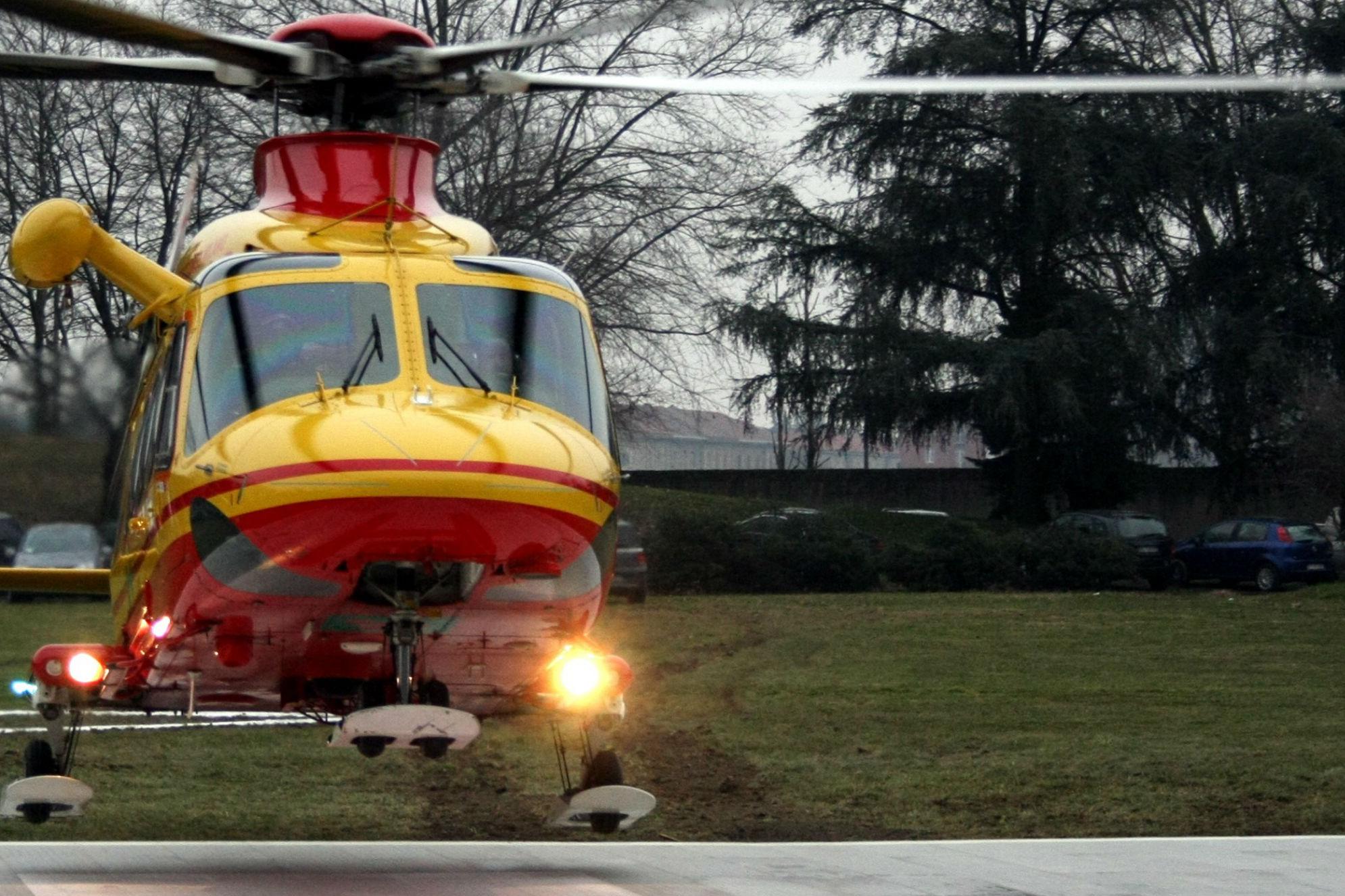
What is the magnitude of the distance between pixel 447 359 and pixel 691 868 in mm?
2719

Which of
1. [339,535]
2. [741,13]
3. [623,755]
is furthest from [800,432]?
[339,535]

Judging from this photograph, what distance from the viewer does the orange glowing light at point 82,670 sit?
28.6 ft

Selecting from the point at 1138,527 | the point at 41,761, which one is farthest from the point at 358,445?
the point at 1138,527

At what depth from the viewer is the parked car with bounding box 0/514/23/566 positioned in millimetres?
13859

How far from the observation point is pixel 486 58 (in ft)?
28.3

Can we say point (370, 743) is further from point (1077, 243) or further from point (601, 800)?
point (1077, 243)

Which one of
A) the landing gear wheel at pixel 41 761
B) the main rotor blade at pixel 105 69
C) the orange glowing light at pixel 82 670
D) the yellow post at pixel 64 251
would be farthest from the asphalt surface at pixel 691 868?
the main rotor blade at pixel 105 69

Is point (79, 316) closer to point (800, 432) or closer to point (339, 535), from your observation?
point (339, 535)

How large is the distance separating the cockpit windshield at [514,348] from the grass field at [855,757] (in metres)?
3.46

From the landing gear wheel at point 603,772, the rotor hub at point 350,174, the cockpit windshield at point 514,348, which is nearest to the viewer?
the cockpit windshield at point 514,348

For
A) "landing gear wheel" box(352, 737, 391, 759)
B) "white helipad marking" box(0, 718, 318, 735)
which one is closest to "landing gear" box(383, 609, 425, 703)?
"landing gear wheel" box(352, 737, 391, 759)

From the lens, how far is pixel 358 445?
7367mm

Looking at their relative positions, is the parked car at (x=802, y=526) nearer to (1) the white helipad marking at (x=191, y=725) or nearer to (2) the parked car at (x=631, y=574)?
(2) the parked car at (x=631, y=574)

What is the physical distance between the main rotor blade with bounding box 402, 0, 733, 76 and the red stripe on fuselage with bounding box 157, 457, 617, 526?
1698 mm
